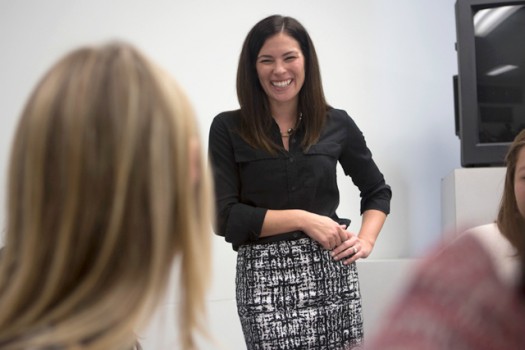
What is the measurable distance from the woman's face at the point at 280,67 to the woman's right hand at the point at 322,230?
1.15ft

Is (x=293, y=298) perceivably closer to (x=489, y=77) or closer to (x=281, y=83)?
(x=281, y=83)

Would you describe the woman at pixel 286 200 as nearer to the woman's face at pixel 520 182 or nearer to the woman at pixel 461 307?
the woman's face at pixel 520 182

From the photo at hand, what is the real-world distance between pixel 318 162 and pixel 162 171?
129 centimetres

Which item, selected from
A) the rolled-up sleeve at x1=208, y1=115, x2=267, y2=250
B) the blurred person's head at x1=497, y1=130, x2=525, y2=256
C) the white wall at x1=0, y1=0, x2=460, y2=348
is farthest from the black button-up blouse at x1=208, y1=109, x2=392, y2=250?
the white wall at x1=0, y1=0, x2=460, y2=348

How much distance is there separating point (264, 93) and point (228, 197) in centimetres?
32

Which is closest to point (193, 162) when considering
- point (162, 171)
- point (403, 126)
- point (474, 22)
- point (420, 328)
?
point (162, 171)

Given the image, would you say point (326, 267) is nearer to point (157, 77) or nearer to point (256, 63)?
point (256, 63)

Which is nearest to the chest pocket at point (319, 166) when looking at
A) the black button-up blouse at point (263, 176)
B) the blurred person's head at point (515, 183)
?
the black button-up blouse at point (263, 176)

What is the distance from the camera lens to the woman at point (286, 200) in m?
2.00

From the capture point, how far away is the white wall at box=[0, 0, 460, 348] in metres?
3.35

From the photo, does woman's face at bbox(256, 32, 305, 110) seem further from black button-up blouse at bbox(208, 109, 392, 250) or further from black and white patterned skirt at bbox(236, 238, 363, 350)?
black and white patterned skirt at bbox(236, 238, 363, 350)

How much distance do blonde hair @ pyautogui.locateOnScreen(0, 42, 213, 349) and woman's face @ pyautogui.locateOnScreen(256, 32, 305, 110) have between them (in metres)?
1.26

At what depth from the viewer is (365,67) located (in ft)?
11.6

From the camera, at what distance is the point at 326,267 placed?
204 centimetres
